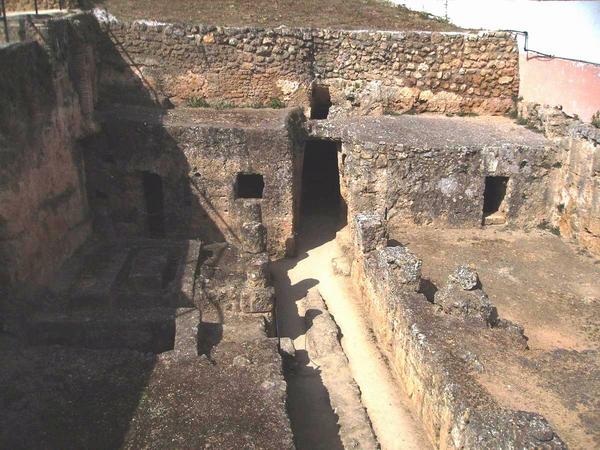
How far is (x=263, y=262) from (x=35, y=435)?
193 inches

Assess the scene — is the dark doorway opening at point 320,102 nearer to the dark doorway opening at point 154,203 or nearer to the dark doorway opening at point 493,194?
the dark doorway opening at point 154,203

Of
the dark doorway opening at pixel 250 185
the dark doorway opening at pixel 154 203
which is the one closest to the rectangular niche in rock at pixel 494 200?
the dark doorway opening at pixel 250 185

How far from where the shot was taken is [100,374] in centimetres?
741

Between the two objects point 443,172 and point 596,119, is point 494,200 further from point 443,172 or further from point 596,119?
point 596,119

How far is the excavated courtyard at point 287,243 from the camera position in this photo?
23.4 feet

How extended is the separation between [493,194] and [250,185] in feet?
16.6

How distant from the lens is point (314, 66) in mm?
13992

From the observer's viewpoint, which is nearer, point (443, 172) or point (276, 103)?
point (443, 172)

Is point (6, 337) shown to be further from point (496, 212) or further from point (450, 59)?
point (450, 59)

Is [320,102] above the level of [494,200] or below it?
above

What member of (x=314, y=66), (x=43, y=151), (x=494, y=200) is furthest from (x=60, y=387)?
(x=494, y=200)

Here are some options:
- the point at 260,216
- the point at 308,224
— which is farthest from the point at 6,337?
the point at 308,224

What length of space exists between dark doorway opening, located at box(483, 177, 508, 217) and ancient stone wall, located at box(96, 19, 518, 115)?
1.90m

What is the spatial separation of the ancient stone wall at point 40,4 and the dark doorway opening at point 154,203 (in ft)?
13.9
